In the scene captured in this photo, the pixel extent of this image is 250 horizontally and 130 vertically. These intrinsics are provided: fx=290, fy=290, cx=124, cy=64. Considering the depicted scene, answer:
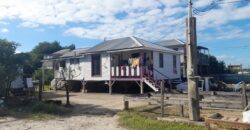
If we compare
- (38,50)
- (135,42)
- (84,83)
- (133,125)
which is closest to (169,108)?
(133,125)

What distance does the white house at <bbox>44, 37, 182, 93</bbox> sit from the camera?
2253 centimetres

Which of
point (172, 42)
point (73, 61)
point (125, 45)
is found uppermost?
point (172, 42)

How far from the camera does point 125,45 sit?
23.9 m

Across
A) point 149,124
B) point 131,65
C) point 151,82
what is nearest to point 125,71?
point 131,65

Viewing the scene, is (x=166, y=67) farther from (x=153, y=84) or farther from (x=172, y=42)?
(x=172, y=42)

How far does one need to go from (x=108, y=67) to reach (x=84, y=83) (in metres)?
3.70

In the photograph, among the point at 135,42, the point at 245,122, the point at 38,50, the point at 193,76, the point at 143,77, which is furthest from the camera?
the point at 38,50

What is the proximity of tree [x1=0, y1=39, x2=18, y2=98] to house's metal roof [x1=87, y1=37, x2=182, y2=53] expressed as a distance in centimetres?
941

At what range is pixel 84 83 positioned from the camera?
26.9 meters

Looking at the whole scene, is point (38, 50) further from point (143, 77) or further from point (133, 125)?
point (133, 125)

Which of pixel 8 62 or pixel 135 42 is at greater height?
pixel 135 42

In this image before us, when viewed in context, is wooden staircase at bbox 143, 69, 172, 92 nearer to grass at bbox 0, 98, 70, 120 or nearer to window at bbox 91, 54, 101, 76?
window at bbox 91, 54, 101, 76

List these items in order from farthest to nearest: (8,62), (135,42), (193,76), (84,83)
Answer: (84,83) → (135,42) → (8,62) → (193,76)

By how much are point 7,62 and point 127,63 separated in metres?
11.6
